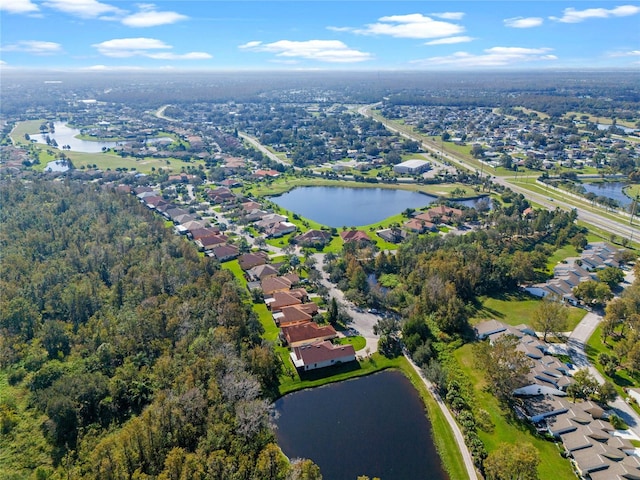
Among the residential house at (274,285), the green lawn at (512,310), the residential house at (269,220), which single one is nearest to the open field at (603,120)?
the green lawn at (512,310)

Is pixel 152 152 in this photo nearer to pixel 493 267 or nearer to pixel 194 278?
pixel 194 278

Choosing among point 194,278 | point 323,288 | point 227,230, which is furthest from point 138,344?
point 227,230

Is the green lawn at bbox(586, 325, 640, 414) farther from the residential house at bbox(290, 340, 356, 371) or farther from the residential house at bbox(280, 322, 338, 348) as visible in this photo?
the residential house at bbox(280, 322, 338, 348)

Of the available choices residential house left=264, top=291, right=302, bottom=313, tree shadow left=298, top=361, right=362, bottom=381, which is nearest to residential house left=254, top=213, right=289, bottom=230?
residential house left=264, top=291, right=302, bottom=313

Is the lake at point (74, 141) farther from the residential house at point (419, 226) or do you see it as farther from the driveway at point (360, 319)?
the driveway at point (360, 319)

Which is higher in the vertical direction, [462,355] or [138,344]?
[138,344]

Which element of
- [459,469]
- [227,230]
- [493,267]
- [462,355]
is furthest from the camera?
[227,230]
